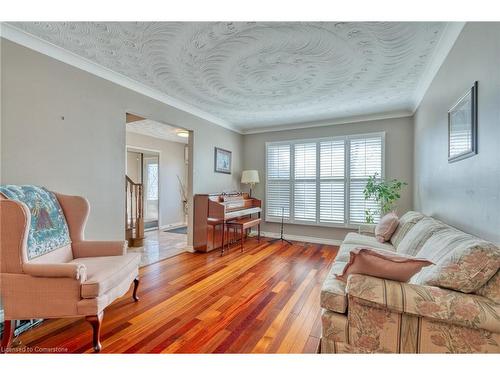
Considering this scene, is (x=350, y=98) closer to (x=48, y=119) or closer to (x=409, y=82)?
(x=409, y=82)

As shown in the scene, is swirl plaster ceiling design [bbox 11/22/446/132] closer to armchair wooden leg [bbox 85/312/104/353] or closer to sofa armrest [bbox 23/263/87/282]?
sofa armrest [bbox 23/263/87/282]

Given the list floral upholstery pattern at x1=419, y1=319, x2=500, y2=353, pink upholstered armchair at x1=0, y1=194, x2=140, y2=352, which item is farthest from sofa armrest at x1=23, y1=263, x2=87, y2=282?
floral upholstery pattern at x1=419, y1=319, x2=500, y2=353

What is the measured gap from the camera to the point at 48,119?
6.97ft

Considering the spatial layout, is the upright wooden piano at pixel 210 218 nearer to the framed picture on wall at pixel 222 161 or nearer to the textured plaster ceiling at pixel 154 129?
the framed picture on wall at pixel 222 161

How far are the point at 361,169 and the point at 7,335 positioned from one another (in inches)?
186

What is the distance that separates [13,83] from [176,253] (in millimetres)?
2828

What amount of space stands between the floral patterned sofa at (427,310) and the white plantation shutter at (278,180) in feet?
11.9

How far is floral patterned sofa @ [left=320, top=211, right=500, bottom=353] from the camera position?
1069 mm

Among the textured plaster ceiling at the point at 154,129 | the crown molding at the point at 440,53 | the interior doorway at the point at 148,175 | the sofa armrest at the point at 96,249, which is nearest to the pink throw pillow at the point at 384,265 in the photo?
the crown molding at the point at 440,53

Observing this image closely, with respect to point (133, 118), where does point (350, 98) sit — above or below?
above

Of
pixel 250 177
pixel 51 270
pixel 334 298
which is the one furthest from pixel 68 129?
pixel 250 177

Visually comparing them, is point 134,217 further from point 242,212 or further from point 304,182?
point 304,182

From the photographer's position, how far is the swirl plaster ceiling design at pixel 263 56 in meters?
1.88
